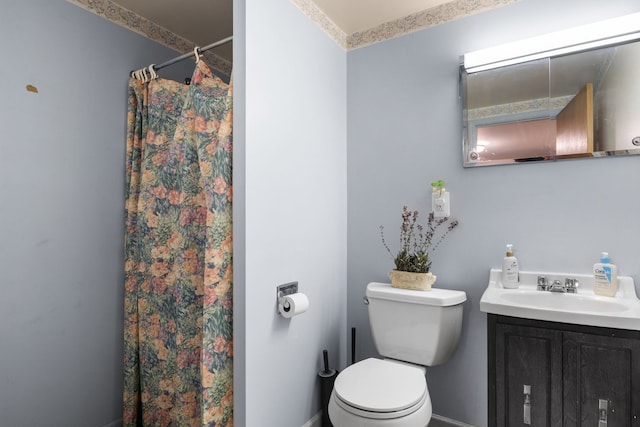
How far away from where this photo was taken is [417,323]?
5.73 ft

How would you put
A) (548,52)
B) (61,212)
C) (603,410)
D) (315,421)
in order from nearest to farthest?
(603,410) → (548,52) → (61,212) → (315,421)

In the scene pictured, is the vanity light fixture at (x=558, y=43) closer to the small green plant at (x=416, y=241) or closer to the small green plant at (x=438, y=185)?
the small green plant at (x=438, y=185)

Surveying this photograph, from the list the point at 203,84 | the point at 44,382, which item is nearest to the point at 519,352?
the point at 203,84

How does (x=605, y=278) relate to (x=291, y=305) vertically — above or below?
above

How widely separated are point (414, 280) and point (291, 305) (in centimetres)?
67

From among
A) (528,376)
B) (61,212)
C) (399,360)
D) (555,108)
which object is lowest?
(399,360)

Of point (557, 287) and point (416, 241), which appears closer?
point (557, 287)

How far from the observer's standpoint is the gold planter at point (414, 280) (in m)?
1.81

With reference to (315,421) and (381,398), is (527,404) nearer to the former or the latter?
(381,398)

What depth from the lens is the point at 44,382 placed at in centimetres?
170

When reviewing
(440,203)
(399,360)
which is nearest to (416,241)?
(440,203)

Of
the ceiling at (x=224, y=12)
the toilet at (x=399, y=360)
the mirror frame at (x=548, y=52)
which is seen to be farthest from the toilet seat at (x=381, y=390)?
the ceiling at (x=224, y=12)

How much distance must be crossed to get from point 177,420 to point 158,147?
146cm

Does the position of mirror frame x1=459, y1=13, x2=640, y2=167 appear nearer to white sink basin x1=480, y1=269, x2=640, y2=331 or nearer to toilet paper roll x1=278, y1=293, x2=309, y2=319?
white sink basin x1=480, y1=269, x2=640, y2=331
